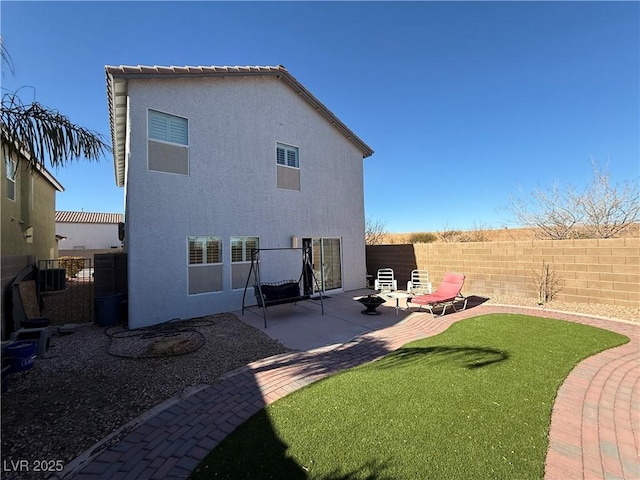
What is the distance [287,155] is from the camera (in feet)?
42.8

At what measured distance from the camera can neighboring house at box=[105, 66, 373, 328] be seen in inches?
356

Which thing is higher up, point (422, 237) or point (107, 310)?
point (422, 237)

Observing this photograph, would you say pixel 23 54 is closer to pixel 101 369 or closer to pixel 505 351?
pixel 101 369

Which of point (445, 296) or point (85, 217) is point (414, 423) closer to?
point (445, 296)

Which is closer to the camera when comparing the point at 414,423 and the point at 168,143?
the point at 414,423

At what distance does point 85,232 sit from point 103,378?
165ft

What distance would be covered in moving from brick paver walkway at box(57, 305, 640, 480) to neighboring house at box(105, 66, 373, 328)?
17.1 ft

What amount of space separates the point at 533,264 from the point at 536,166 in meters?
9.00

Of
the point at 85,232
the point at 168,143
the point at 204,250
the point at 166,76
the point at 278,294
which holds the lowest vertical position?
the point at 278,294

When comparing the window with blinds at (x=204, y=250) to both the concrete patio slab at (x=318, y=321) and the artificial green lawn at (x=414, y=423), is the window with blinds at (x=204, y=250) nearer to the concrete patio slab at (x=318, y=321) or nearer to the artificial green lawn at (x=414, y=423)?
the concrete patio slab at (x=318, y=321)

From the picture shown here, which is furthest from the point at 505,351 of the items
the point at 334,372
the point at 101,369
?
the point at 101,369

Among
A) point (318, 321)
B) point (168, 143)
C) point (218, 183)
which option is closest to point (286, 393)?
point (318, 321)

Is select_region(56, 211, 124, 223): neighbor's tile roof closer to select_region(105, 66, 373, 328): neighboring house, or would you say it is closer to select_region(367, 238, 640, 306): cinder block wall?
select_region(105, 66, 373, 328): neighboring house

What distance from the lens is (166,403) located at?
4.42 meters
